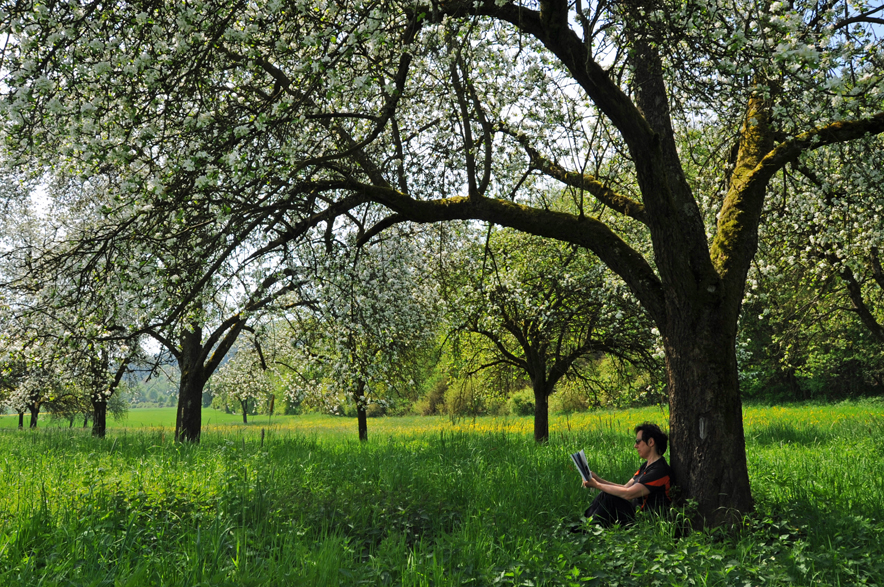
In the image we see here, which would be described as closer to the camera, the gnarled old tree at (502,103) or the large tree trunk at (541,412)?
the gnarled old tree at (502,103)

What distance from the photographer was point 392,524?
525 centimetres

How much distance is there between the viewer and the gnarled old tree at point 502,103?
4.34 m

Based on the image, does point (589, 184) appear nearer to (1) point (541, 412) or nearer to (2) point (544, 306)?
(2) point (544, 306)

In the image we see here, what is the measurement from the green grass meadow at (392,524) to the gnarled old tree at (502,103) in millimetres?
1064

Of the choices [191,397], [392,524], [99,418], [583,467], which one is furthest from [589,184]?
[99,418]

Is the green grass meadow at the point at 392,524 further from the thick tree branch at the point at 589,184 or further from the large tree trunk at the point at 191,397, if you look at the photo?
the thick tree branch at the point at 589,184

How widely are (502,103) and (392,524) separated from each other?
5.54 meters

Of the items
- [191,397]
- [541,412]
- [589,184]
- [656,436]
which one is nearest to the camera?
[656,436]

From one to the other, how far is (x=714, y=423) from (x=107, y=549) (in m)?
5.34

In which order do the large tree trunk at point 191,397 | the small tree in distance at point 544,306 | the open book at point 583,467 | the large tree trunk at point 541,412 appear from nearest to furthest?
the open book at point 583,467, the small tree in distance at point 544,306, the large tree trunk at point 191,397, the large tree trunk at point 541,412

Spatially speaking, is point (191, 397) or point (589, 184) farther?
point (191, 397)

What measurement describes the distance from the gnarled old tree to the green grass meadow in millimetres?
1064

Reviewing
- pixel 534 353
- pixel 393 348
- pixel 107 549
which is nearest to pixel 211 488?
pixel 107 549

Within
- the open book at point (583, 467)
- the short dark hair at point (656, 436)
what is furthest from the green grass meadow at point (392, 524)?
the short dark hair at point (656, 436)
